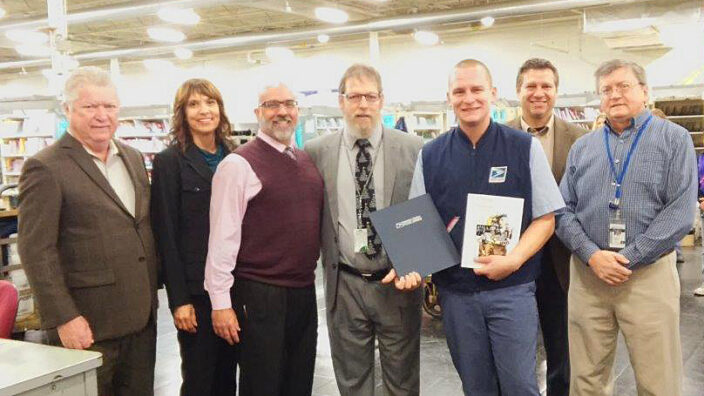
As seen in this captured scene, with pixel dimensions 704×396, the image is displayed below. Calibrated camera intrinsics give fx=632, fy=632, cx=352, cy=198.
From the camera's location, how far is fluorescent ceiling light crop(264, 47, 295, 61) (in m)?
18.0

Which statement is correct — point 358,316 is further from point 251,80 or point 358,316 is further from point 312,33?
point 251,80

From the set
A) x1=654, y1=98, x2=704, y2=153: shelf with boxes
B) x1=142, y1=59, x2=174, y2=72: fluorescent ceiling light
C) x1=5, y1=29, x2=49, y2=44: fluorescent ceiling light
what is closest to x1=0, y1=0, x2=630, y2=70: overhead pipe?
x1=5, y1=29, x2=49, y2=44: fluorescent ceiling light

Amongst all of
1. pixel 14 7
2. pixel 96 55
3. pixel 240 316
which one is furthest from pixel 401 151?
pixel 96 55

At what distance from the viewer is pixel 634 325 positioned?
Result: 2.77 metres

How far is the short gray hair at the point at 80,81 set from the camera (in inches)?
103

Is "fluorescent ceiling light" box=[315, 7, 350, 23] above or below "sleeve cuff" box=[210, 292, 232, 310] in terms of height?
above

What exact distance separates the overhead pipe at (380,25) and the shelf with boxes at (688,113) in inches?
85.2

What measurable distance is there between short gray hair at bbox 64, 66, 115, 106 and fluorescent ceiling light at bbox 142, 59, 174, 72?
1816 centimetres

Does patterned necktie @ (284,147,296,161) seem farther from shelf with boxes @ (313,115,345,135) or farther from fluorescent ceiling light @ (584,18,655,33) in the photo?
shelf with boxes @ (313,115,345,135)

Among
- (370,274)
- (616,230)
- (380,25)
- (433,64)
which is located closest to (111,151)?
(370,274)

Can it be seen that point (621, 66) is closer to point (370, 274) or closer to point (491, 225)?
point (491, 225)

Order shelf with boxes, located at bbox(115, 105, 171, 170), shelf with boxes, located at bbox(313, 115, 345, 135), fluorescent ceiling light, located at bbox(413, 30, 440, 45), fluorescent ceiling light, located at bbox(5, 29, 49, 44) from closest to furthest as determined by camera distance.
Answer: fluorescent ceiling light, located at bbox(5, 29, 49, 44) < shelf with boxes, located at bbox(313, 115, 345, 135) < fluorescent ceiling light, located at bbox(413, 30, 440, 45) < shelf with boxes, located at bbox(115, 105, 171, 170)

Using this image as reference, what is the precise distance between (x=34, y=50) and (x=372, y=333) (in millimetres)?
18658

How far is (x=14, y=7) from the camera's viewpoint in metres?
13.9
